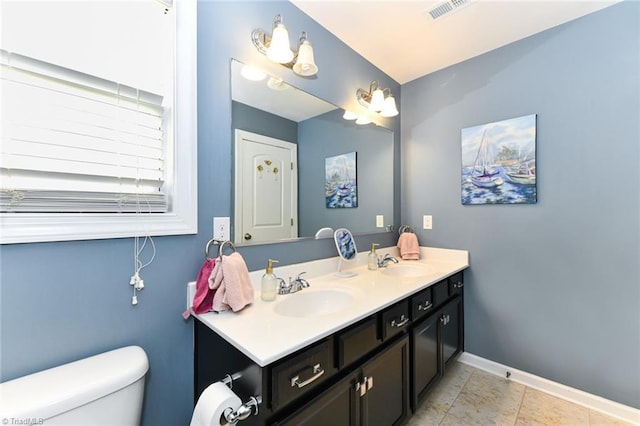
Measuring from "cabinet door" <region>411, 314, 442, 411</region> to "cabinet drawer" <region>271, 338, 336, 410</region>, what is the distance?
0.68 meters

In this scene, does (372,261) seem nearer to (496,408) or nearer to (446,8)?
(496,408)

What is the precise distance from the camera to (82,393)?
71 cm

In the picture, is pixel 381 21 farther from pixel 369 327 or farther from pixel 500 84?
pixel 369 327

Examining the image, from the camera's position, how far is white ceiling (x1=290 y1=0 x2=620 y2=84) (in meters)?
1.52

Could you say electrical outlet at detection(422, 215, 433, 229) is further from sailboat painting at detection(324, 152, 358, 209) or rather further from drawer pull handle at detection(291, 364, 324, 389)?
drawer pull handle at detection(291, 364, 324, 389)

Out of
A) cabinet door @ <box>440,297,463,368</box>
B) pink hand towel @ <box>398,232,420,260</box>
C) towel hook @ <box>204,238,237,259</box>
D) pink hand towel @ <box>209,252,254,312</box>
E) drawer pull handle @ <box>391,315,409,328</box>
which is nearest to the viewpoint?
pink hand towel @ <box>209,252,254,312</box>

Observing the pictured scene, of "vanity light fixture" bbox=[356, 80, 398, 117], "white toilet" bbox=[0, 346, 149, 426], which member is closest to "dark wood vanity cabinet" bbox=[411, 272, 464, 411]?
"white toilet" bbox=[0, 346, 149, 426]

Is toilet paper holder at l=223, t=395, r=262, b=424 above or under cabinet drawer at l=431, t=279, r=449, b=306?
under

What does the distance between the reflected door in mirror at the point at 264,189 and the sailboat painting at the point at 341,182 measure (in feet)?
0.99

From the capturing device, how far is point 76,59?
89cm

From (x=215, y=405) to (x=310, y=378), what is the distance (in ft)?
0.99

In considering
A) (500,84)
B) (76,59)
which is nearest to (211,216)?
(76,59)

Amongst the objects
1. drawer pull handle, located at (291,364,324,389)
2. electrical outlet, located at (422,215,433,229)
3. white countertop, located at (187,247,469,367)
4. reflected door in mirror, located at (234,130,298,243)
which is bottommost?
drawer pull handle, located at (291,364,324,389)

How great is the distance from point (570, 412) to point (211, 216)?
2.35m
